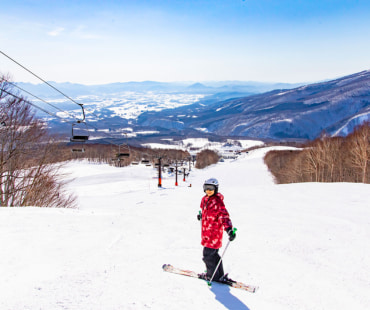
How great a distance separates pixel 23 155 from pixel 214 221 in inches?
751

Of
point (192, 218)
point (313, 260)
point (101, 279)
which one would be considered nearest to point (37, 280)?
point (101, 279)

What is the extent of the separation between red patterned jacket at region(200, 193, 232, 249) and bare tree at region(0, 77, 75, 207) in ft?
52.8

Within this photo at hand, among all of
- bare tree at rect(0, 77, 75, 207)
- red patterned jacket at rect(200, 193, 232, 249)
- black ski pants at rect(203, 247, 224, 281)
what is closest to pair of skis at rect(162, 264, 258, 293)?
black ski pants at rect(203, 247, 224, 281)

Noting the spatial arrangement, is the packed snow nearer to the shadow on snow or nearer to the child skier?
the shadow on snow

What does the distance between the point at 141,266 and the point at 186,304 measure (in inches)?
71.9

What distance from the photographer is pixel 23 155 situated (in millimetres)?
19609

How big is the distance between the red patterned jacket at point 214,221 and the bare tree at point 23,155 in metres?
16.1

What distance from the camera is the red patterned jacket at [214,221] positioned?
217 inches

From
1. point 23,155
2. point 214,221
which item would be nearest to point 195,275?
point 214,221

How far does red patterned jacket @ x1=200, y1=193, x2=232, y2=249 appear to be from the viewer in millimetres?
5516

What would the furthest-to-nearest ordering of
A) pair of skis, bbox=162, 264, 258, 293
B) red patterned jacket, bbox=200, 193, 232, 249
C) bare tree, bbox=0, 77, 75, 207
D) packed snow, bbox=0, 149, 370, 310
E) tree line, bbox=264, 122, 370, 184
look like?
tree line, bbox=264, 122, 370, 184
bare tree, bbox=0, 77, 75, 207
red patterned jacket, bbox=200, 193, 232, 249
pair of skis, bbox=162, 264, 258, 293
packed snow, bbox=0, 149, 370, 310

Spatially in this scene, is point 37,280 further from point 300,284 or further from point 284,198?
point 284,198

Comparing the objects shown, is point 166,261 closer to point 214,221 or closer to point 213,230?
point 213,230

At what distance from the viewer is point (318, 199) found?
18.5 m
